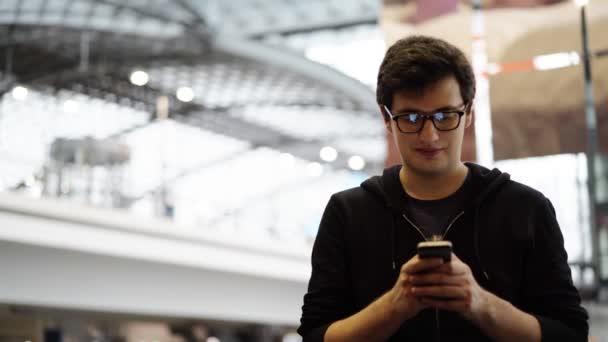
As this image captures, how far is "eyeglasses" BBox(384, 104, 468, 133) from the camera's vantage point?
2277mm

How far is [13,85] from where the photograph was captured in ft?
150

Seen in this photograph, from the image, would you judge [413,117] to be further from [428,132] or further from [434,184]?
[434,184]

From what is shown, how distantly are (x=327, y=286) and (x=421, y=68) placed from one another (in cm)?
67

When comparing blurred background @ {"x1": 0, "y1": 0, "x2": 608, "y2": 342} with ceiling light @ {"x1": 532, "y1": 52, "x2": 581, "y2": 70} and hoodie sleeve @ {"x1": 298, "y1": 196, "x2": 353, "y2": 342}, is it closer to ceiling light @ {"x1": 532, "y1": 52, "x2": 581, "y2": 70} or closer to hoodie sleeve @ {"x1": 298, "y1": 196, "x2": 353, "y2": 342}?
ceiling light @ {"x1": 532, "y1": 52, "x2": 581, "y2": 70}

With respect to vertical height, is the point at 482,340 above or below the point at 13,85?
below

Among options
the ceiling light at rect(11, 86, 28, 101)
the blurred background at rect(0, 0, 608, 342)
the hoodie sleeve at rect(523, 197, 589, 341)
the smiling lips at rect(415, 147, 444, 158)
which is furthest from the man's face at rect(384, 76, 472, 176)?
the ceiling light at rect(11, 86, 28, 101)

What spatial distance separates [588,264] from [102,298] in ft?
34.0

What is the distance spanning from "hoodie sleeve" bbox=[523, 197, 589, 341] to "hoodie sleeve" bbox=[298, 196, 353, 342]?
0.51m

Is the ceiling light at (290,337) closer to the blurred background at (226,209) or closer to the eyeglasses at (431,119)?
the blurred background at (226,209)

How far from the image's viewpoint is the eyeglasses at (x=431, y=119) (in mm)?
2277

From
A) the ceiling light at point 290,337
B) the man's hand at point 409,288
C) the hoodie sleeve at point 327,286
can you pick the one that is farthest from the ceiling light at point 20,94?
the man's hand at point 409,288

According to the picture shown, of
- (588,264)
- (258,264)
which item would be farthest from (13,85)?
(588,264)

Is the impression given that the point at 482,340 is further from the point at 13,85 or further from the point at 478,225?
the point at 13,85

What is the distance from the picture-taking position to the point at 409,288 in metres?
2.04
